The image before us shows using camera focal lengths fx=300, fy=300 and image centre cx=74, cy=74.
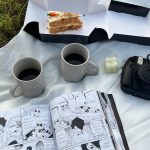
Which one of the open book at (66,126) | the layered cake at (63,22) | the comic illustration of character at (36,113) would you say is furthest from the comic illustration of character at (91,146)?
the layered cake at (63,22)

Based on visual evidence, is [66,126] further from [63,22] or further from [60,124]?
[63,22]

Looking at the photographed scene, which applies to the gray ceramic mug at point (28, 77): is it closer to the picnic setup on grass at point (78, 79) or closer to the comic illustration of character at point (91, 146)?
the picnic setup on grass at point (78, 79)

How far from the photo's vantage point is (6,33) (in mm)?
880

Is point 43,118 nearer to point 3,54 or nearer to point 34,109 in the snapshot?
point 34,109

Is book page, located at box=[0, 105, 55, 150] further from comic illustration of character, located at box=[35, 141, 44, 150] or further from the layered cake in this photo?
the layered cake

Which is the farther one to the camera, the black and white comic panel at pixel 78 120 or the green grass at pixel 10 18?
the green grass at pixel 10 18

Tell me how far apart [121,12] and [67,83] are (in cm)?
26

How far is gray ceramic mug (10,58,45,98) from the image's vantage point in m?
0.71

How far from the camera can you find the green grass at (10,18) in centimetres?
88

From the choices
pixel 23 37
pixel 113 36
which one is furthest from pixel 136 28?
pixel 23 37

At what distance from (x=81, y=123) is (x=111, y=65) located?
194 millimetres

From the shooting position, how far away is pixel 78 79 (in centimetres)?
78

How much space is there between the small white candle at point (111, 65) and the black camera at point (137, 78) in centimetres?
2

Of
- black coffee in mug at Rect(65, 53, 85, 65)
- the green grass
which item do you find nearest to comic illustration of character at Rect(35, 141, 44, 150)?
black coffee in mug at Rect(65, 53, 85, 65)
